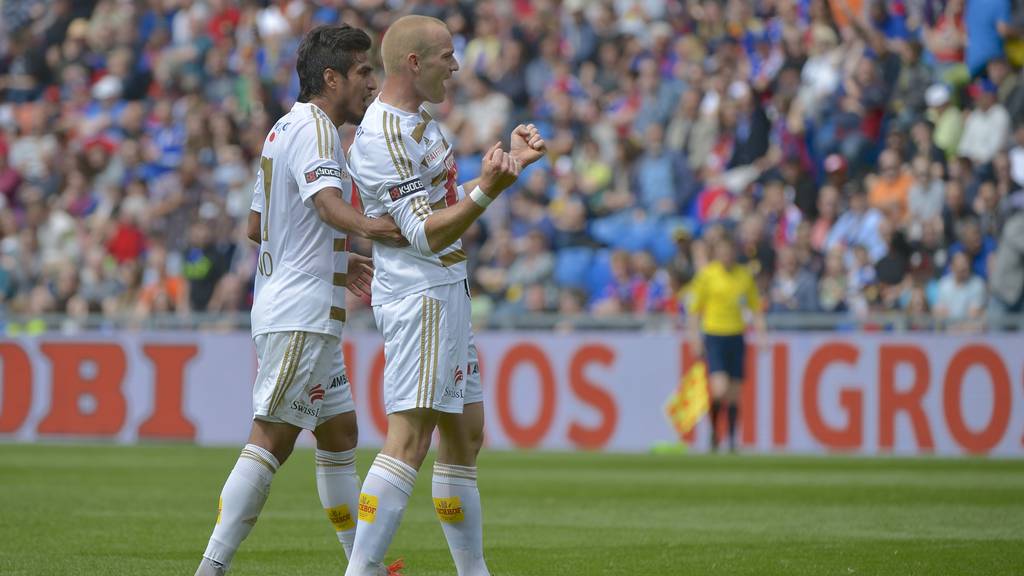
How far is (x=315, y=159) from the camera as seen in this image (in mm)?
7086

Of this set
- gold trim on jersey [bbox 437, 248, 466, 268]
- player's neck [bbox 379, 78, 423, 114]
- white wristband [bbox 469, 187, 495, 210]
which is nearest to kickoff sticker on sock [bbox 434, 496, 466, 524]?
gold trim on jersey [bbox 437, 248, 466, 268]

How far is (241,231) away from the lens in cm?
2362

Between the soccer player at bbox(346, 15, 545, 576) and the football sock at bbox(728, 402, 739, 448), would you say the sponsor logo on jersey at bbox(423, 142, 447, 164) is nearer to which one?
the soccer player at bbox(346, 15, 545, 576)

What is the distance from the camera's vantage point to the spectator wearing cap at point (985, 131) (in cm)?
1917

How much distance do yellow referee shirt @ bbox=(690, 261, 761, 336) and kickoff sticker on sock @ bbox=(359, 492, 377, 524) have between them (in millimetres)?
12238

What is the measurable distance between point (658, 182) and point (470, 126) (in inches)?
130

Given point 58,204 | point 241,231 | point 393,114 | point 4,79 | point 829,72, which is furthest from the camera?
point 4,79

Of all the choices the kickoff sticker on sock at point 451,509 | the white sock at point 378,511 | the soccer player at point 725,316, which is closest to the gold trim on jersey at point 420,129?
the white sock at point 378,511

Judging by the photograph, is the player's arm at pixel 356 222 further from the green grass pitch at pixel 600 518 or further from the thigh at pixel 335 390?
the green grass pitch at pixel 600 518

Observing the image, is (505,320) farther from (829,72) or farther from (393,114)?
(393,114)

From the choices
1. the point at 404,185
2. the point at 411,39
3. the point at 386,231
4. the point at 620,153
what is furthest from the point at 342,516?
the point at 620,153

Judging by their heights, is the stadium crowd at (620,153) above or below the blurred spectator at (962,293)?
above

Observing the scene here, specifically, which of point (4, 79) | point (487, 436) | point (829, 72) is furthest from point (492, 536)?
point (4, 79)

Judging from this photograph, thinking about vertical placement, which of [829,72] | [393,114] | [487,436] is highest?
[829,72]
